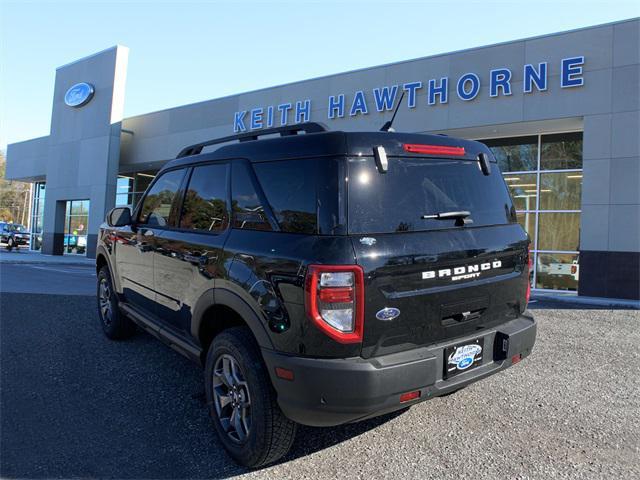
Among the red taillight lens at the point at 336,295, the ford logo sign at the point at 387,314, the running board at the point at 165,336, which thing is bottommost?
the running board at the point at 165,336

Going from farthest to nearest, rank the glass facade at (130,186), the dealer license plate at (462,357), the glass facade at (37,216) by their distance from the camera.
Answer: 1. the glass facade at (37,216)
2. the glass facade at (130,186)
3. the dealer license plate at (462,357)

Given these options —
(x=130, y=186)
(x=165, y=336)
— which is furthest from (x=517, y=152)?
(x=130, y=186)

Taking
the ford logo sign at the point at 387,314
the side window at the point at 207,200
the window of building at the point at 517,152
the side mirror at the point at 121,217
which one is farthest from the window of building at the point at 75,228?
the ford logo sign at the point at 387,314

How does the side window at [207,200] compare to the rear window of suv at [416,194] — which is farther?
the side window at [207,200]

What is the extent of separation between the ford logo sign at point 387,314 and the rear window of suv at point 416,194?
436mm

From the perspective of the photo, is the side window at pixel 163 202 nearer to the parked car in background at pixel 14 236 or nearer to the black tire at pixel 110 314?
the black tire at pixel 110 314

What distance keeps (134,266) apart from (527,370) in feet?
13.5

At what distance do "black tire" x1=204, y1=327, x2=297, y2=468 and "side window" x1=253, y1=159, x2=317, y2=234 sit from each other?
77cm

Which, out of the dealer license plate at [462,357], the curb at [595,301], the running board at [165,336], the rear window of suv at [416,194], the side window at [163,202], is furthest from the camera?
the curb at [595,301]

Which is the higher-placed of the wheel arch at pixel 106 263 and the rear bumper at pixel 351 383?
the wheel arch at pixel 106 263

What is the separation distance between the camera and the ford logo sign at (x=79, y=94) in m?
21.0

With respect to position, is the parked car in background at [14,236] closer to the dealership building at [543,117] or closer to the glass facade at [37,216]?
the glass facade at [37,216]

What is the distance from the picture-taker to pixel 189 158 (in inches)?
148

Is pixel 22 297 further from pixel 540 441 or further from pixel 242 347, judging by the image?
pixel 540 441
